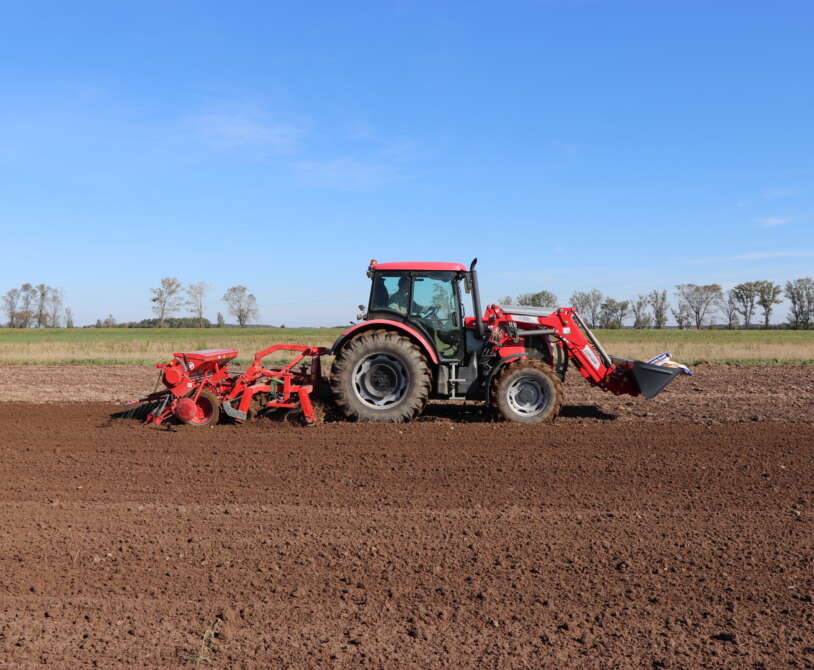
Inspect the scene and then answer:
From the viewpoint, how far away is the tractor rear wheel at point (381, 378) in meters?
8.95

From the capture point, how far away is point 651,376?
30.0 feet

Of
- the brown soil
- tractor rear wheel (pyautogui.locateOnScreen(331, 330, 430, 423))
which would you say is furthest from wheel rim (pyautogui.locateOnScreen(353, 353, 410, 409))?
the brown soil

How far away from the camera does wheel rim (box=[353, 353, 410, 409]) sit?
906 centimetres

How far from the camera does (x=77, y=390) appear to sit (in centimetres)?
1377

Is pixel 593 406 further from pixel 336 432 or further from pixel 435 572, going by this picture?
pixel 435 572

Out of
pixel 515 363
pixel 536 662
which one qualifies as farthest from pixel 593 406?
pixel 536 662

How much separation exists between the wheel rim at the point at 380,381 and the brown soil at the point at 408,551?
1.14 meters

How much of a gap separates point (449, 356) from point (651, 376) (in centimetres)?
264

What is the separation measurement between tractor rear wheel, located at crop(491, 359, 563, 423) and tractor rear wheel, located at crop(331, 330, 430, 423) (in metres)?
0.95

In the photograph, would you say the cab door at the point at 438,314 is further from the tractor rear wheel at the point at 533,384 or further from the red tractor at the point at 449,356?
the tractor rear wheel at the point at 533,384

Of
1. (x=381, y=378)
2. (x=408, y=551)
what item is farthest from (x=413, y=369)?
(x=408, y=551)

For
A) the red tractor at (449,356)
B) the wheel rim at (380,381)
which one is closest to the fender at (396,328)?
the red tractor at (449,356)

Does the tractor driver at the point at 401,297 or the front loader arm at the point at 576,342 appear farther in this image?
the front loader arm at the point at 576,342

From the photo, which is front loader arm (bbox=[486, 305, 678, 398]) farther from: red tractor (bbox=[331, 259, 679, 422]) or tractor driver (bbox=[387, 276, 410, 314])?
tractor driver (bbox=[387, 276, 410, 314])
